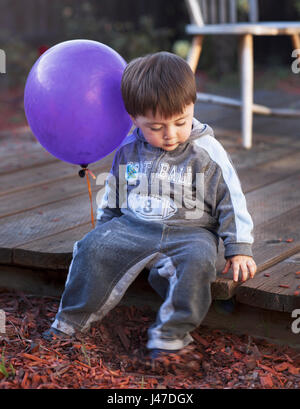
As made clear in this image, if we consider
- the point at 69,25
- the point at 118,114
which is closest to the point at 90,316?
the point at 118,114

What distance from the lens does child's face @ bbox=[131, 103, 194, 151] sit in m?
2.00

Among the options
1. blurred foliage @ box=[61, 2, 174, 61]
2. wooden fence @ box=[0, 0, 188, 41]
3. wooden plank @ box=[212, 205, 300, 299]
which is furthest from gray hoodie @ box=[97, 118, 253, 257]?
wooden fence @ box=[0, 0, 188, 41]

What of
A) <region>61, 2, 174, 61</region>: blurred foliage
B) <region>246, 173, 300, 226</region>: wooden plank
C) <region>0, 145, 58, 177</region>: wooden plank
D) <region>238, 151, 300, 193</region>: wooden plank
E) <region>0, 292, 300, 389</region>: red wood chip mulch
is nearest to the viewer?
<region>0, 292, 300, 389</region>: red wood chip mulch

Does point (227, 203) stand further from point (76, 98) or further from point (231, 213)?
point (76, 98)

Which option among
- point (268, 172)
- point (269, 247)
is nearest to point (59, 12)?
point (268, 172)

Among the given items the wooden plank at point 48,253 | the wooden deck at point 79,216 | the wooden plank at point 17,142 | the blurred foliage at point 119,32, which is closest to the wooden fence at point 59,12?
the blurred foliage at point 119,32

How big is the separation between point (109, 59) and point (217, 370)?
1.06m

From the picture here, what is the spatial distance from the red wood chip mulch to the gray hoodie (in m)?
0.33

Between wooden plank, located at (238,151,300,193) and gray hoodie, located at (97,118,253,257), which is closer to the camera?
gray hoodie, located at (97,118,253,257)

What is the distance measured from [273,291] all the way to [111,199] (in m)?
0.66

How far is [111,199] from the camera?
227 cm

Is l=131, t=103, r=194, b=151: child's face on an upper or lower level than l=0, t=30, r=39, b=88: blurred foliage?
upper

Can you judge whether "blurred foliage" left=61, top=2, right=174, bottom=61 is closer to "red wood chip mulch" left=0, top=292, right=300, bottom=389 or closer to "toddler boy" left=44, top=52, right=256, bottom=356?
Result: "toddler boy" left=44, top=52, right=256, bottom=356
